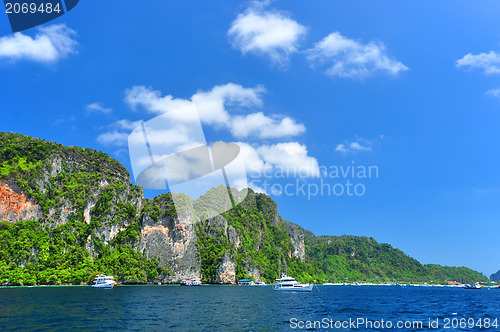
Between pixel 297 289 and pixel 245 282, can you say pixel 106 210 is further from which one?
pixel 297 289

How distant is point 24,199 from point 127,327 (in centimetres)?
9438

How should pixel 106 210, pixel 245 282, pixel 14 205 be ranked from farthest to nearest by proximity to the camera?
pixel 245 282
pixel 106 210
pixel 14 205

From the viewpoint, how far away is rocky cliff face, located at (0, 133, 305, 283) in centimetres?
10088

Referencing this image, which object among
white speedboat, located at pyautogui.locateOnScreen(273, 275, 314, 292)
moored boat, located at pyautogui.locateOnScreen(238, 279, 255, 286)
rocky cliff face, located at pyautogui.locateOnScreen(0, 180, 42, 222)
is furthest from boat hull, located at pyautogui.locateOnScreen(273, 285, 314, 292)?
rocky cliff face, located at pyautogui.locateOnScreen(0, 180, 42, 222)

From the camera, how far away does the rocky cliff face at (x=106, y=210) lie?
101 meters

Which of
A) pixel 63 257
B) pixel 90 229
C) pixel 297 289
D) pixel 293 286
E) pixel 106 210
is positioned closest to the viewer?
pixel 293 286

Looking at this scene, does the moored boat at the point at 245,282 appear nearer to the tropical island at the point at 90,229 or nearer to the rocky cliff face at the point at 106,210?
the tropical island at the point at 90,229

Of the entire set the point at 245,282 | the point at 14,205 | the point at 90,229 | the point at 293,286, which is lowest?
the point at 245,282

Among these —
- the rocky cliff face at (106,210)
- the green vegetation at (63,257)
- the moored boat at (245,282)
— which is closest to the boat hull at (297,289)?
the rocky cliff face at (106,210)

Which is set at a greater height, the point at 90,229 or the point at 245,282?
the point at 90,229

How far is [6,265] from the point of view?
274 ft

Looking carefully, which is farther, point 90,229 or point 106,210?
point 106,210

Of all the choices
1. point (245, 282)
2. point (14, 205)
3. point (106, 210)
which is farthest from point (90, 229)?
point (245, 282)

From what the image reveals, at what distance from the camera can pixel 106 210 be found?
118875 millimetres
